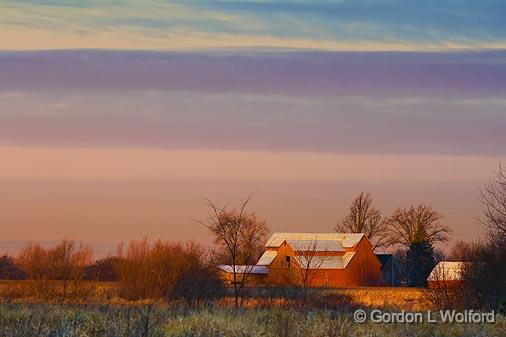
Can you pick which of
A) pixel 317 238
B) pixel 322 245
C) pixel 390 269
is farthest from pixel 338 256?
pixel 390 269

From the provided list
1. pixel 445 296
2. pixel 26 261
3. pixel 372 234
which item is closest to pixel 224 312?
pixel 445 296

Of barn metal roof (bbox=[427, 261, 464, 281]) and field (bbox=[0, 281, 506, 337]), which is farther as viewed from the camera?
barn metal roof (bbox=[427, 261, 464, 281])

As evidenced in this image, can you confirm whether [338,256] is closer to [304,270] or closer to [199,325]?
[304,270]

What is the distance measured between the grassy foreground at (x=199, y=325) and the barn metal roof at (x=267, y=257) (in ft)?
196

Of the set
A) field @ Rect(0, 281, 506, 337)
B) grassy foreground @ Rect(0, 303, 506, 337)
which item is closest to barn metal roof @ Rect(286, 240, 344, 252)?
field @ Rect(0, 281, 506, 337)

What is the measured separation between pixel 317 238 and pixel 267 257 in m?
4.82

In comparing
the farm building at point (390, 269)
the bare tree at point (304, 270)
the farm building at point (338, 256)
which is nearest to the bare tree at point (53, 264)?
the bare tree at point (304, 270)

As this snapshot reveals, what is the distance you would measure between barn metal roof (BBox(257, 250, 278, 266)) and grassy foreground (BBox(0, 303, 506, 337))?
2348 inches

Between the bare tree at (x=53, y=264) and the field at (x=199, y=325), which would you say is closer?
the field at (x=199, y=325)

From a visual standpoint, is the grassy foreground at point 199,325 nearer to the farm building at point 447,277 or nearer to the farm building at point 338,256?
the farm building at point 447,277

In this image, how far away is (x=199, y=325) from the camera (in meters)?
17.2

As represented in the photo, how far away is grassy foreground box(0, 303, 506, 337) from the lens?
16078 millimetres

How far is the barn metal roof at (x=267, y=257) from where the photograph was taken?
79.8m

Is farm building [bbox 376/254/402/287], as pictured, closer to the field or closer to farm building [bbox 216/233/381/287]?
farm building [bbox 216/233/381/287]
